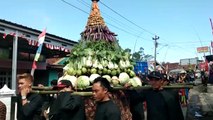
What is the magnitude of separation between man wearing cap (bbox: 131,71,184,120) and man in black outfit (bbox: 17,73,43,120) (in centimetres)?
183

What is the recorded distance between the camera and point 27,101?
4977 millimetres

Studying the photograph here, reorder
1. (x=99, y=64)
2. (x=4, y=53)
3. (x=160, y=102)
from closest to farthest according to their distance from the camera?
(x=160, y=102)
(x=99, y=64)
(x=4, y=53)

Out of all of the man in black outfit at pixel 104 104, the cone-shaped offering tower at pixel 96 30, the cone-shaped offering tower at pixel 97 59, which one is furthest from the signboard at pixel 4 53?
the man in black outfit at pixel 104 104

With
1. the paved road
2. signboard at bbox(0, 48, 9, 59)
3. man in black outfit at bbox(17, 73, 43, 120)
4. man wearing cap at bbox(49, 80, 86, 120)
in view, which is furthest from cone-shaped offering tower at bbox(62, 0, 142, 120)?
signboard at bbox(0, 48, 9, 59)

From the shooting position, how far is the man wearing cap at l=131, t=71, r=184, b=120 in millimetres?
5125

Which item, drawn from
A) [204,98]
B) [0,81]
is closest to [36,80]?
[0,81]

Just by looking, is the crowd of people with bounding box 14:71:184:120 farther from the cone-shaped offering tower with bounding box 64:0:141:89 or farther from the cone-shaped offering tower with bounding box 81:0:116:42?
the cone-shaped offering tower with bounding box 81:0:116:42

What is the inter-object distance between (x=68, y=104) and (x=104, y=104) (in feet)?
2.56

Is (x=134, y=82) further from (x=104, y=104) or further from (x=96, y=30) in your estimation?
(x=104, y=104)

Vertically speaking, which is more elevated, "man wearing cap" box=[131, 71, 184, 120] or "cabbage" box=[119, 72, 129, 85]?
"cabbage" box=[119, 72, 129, 85]

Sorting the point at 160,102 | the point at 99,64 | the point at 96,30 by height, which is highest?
the point at 96,30

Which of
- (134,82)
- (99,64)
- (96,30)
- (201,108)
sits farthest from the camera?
(201,108)

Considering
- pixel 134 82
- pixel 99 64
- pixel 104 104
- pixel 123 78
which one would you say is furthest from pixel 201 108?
pixel 104 104

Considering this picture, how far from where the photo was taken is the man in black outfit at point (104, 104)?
3.93 meters
